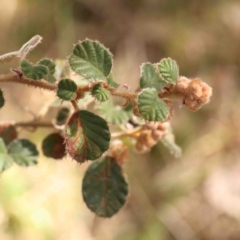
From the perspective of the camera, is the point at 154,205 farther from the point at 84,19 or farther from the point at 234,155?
the point at 84,19

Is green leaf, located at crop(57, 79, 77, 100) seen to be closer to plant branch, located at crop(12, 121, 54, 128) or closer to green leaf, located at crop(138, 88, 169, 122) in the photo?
green leaf, located at crop(138, 88, 169, 122)

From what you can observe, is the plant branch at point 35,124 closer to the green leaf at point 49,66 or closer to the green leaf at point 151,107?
the green leaf at point 49,66

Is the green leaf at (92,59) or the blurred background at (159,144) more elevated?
the green leaf at (92,59)

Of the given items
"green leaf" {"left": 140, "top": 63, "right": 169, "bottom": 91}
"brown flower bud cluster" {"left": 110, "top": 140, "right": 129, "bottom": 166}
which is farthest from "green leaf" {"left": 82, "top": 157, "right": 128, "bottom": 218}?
"green leaf" {"left": 140, "top": 63, "right": 169, "bottom": 91}

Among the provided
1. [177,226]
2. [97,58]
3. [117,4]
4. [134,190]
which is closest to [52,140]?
[97,58]

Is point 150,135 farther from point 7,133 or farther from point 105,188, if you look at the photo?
point 7,133

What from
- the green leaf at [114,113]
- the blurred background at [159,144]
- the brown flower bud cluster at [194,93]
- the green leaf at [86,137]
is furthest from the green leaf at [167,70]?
the blurred background at [159,144]
